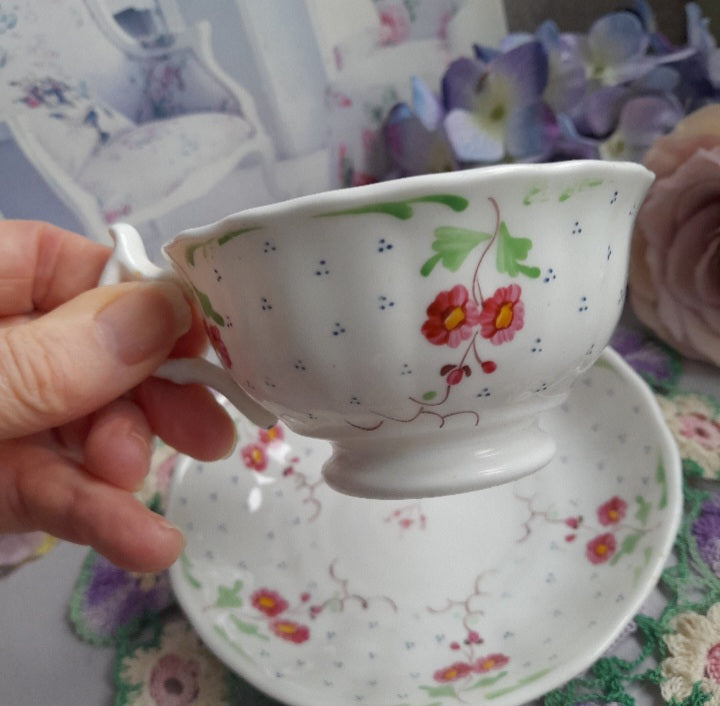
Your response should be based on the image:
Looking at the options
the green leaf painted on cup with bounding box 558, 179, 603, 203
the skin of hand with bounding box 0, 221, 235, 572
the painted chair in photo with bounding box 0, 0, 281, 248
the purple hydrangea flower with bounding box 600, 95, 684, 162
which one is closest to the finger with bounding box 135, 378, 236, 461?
the skin of hand with bounding box 0, 221, 235, 572

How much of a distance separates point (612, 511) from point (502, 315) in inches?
11.3

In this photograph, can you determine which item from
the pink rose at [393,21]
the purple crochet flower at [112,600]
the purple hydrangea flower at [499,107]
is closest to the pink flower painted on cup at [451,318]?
the purple crochet flower at [112,600]

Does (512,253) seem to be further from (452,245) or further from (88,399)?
(88,399)

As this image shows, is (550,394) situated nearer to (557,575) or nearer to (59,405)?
(557,575)

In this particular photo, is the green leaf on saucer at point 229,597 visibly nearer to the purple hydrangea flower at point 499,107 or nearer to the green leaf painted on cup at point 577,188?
the green leaf painted on cup at point 577,188

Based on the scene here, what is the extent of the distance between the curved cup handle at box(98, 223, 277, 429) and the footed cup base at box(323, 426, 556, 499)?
0.23ft

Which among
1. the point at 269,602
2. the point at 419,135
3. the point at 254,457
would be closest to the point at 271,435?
the point at 254,457

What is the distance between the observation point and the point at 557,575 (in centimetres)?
52

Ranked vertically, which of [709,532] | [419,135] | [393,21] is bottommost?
[709,532]

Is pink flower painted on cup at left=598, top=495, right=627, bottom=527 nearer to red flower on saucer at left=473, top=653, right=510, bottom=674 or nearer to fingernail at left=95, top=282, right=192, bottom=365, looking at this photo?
red flower on saucer at left=473, top=653, right=510, bottom=674

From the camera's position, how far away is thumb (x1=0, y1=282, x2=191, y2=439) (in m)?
0.41

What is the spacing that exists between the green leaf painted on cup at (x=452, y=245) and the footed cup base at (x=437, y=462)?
11 centimetres

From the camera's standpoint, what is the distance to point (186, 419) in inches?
22.6

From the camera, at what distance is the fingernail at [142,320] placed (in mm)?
432
